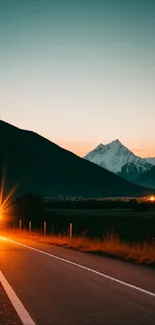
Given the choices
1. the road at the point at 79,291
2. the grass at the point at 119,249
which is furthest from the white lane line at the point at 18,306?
the grass at the point at 119,249

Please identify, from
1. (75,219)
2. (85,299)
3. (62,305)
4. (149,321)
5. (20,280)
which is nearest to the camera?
(149,321)

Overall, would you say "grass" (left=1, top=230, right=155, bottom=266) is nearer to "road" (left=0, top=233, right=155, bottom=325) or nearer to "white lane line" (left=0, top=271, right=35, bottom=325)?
"road" (left=0, top=233, right=155, bottom=325)

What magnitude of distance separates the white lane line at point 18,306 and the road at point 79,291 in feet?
0.05

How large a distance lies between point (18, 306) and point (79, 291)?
2019mm

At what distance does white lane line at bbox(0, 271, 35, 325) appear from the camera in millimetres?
7707

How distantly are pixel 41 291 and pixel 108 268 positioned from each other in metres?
4.37

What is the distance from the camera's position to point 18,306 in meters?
8.92

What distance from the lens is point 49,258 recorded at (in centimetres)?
1806

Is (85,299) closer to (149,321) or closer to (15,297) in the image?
(15,297)

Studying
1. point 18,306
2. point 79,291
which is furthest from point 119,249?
point 18,306

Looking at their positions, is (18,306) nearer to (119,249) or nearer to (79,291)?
(79,291)

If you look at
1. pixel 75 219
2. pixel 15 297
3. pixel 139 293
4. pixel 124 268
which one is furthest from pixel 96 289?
pixel 75 219

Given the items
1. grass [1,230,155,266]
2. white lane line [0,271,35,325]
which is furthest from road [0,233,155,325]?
grass [1,230,155,266]

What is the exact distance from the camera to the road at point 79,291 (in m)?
7.98
